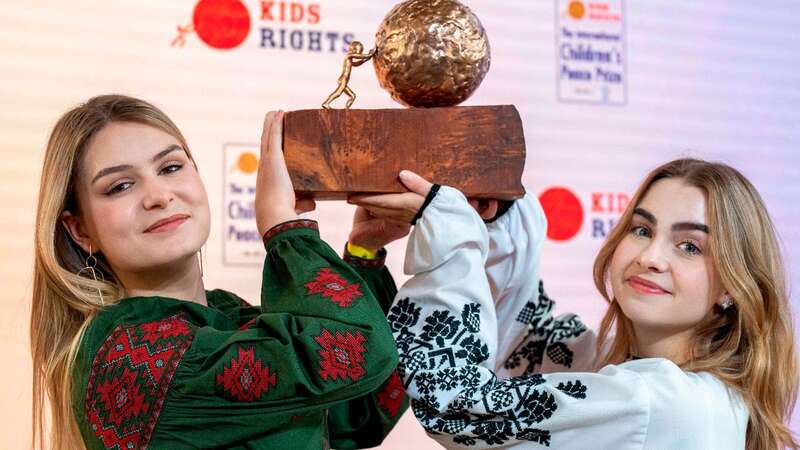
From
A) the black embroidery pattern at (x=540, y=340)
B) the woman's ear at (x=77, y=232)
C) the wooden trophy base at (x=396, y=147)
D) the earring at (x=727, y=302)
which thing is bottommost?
the black embroidery pattern at (x=540, y=340)

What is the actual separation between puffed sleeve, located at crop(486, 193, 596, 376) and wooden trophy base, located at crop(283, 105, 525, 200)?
0.93 feet

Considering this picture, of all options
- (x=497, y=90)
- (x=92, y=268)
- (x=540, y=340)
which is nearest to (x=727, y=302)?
(x=540, y=340)

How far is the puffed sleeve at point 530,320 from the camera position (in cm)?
182

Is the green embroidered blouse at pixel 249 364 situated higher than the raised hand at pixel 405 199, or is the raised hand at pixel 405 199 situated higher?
the raised hand at pixel 405 199

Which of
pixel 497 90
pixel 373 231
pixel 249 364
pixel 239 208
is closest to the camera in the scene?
pixel 249 364

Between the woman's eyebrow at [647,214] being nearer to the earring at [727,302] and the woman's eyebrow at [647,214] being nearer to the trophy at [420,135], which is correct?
the earring at [727,302]

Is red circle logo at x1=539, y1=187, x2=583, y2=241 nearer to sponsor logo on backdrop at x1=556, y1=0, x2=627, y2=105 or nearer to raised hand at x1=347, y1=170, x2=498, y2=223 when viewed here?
sponsor logo on backdrop at x1=556, y1=0, x2=627, y2=105

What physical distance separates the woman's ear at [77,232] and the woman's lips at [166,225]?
0.13 metres

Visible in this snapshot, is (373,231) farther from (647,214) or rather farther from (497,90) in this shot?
(497,90)

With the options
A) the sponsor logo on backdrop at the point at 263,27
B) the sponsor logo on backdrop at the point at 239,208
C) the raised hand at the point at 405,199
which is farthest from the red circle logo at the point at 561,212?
the raised hand at the point at 405,199

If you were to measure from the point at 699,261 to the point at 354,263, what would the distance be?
597mm

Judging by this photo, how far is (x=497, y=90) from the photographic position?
2.76m

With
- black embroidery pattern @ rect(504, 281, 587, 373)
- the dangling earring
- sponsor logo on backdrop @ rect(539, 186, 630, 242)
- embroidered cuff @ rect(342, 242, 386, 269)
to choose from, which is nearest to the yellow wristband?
embroidered cuff @ rect(342, 242, 386, 269)

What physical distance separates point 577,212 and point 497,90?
0.40 metres
